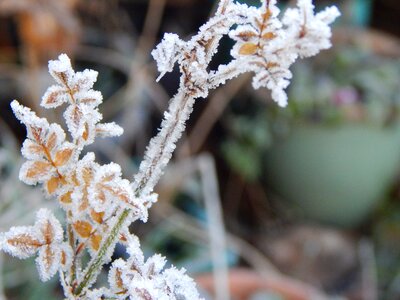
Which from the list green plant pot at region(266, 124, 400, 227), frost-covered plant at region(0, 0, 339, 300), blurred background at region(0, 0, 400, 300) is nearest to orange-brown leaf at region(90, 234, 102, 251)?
frost-covered plant at region(0, 0, 339, 300)

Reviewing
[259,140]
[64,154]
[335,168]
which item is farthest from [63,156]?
[335,168]

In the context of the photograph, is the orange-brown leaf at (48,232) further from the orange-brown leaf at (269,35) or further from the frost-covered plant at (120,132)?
the orange-brown leaf at (269,35)

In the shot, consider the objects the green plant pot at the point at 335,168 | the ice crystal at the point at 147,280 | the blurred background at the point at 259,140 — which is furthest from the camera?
the green plant pot at the point at 335,168

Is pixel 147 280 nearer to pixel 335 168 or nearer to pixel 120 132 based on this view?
pixel 120 132

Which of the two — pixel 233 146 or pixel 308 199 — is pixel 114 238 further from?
pixel 308 199

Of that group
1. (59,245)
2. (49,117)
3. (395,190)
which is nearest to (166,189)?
(49,117)

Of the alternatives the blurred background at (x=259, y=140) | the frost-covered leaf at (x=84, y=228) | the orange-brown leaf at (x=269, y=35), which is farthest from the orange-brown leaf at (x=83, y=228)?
the blurred background at (x=259, y=140)
